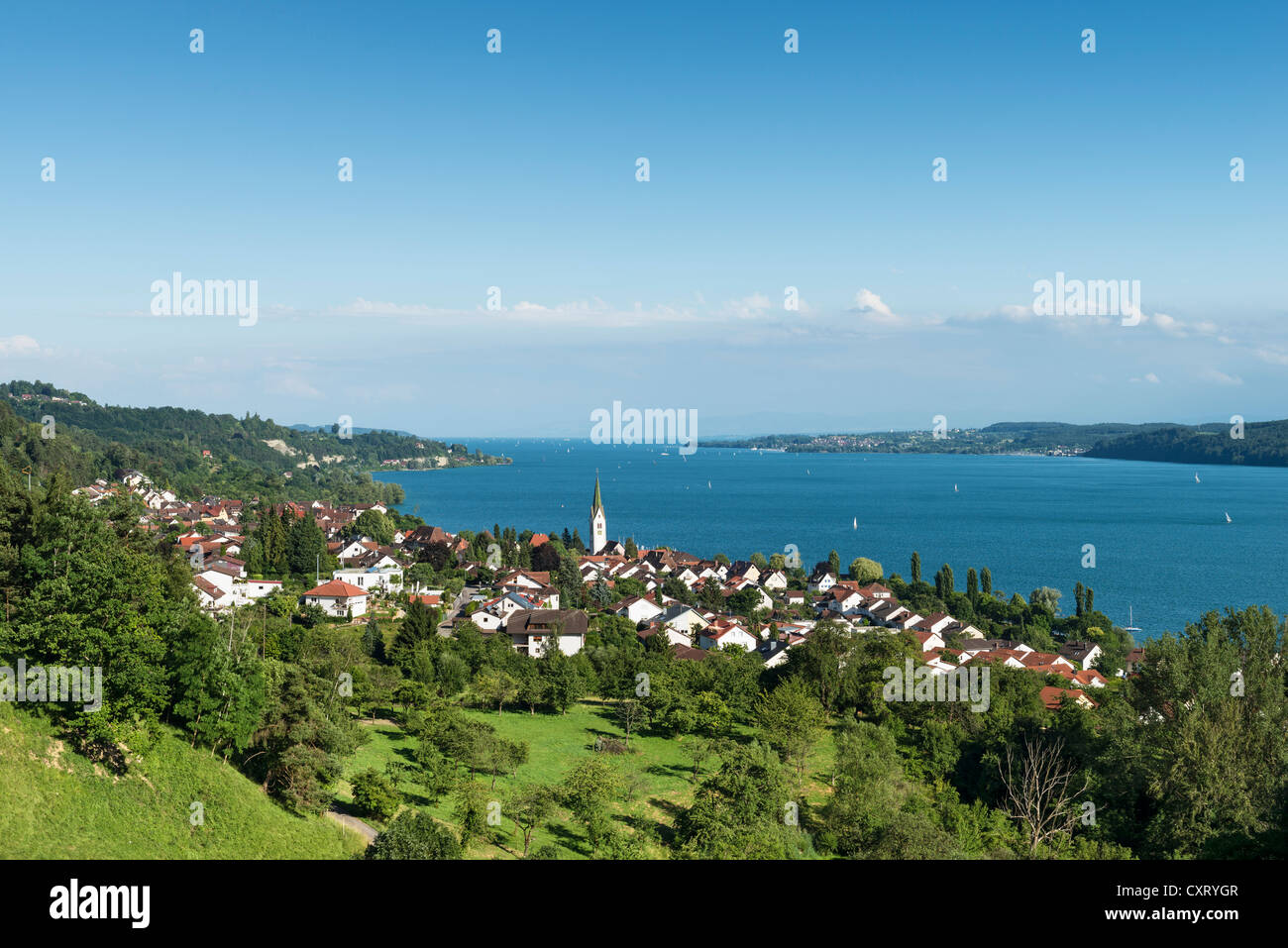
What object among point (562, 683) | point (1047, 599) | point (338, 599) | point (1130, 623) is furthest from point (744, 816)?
point (1130, 623)

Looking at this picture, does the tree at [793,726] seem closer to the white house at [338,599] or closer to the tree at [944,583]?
the white house at [338,599]

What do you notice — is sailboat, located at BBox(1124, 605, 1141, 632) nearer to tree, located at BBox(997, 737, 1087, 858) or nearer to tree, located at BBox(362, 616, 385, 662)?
tree, located at BBox(997, 737, 1087, 858)

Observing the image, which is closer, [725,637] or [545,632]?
[545,632]

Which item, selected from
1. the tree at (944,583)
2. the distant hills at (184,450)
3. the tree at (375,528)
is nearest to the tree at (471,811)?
the tree at (944,583)

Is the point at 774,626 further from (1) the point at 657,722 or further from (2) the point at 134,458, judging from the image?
(2) the point at 134,458

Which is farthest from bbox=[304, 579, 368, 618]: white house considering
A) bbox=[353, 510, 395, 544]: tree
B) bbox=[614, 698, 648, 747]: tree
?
bbox=[353, 510, 395, 544]: tree

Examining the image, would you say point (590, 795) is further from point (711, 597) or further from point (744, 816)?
point (711, 597)
